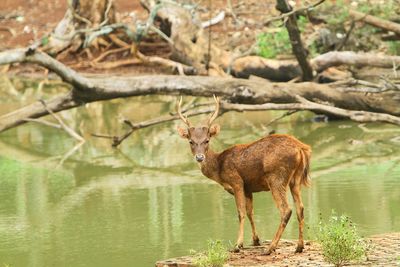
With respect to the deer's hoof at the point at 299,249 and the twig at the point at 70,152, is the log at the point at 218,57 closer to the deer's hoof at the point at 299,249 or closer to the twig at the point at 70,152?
the twig at the point at 70,152

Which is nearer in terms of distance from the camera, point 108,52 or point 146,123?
point 146,123

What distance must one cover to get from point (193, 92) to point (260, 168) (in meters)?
8.42

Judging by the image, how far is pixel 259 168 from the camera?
8.70 m

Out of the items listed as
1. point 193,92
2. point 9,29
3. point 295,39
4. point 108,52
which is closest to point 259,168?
point 193,92

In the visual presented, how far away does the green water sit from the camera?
10391 mm

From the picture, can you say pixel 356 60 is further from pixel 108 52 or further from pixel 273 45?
pixel 108 52

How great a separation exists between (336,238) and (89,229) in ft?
13.7

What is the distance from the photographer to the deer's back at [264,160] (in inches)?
337

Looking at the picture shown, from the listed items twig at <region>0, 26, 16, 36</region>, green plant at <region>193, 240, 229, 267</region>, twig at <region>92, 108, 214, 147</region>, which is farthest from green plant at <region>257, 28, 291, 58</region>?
green plant at <region>193, 240, 229, 267</region>

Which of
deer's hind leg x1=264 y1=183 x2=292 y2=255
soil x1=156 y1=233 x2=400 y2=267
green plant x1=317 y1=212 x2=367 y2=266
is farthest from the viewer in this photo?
deer's hind leg x1=264 y1=183 x2=292 y2=255

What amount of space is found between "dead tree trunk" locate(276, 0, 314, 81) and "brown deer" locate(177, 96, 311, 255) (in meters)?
8.76

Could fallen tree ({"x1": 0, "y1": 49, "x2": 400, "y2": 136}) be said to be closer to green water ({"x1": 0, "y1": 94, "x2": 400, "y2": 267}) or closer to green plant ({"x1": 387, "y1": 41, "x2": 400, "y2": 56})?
green water ({"x1": 0, "y1": 94, "x2": 400, "y2": 267})

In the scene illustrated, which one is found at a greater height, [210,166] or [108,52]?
[108,52]

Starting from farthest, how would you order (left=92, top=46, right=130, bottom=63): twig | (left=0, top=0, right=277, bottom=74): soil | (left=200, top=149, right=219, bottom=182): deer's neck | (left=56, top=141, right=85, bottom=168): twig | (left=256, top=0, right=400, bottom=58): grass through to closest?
(left=0, top=0, right=277, bottom=74): soil → (left=92, top=46, right=130, bottom=63): twig → (left=256, top=0, right=400, bottom=58): grass → (left=56, top=141, right=85, bottom=168): twig → (left=200, top=149, right=219, bottom=182): deer's neck
